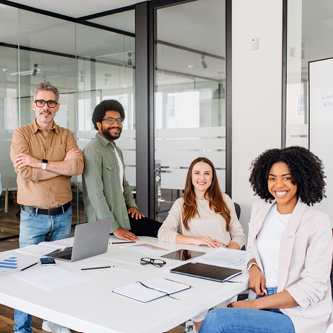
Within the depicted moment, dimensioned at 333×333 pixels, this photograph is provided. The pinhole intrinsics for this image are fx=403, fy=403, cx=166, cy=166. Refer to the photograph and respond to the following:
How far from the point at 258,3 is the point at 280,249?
2766mm

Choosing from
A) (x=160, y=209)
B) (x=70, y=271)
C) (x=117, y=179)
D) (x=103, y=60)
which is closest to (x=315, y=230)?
(x=70, y=271)

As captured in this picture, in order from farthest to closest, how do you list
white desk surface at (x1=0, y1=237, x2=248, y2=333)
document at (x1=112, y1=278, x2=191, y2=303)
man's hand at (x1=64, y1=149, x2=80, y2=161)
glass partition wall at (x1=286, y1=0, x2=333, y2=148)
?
glass partition wall at (x1=286, y1=0, x2=333, y2=148) → man's hand at (x1=64, y1=149, x2=80, y2=161) → document at (x1=112, y1=278, x2=191, y2=303) → white desk surface at (x1=0, y1=237, x2=248, y2=333)

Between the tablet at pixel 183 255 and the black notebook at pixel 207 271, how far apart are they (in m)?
0.16

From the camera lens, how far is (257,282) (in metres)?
1.86

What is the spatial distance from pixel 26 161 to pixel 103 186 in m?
0.56

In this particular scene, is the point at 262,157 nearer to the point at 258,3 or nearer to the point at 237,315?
the point at 237,315

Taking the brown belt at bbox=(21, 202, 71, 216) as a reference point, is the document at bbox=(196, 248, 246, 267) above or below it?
below

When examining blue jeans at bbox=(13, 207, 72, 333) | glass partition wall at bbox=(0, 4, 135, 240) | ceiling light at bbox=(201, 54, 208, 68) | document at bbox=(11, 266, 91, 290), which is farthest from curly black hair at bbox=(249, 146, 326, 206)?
glass partition wall at bbox=(0, 4, 135, 240)

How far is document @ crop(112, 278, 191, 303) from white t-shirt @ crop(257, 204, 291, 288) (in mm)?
448

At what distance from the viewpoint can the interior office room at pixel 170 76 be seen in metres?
3.73

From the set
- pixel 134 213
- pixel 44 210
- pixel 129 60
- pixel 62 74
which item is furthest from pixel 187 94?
pixel 44 210

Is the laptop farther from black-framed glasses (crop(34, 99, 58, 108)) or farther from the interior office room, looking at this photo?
the interior office room

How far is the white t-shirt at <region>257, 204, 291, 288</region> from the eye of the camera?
1.92m

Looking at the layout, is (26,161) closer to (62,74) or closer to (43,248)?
(43,248)
